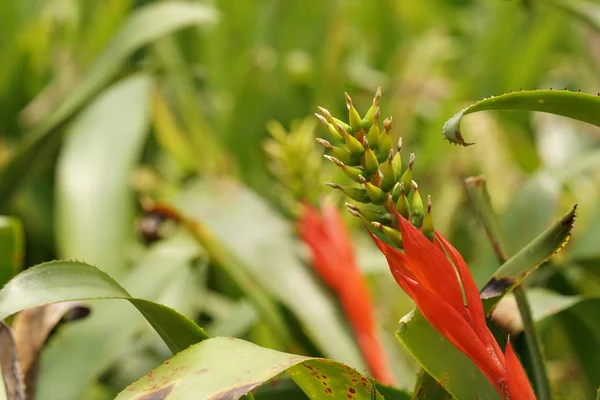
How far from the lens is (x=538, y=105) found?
1.37 ft

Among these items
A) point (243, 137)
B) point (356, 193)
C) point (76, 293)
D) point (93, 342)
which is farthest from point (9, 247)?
point (243, 137)

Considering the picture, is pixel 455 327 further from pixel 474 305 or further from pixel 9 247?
pixel 9 247

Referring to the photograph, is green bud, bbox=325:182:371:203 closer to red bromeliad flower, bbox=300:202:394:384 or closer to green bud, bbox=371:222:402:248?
green bud, bbox=371:222:402:248

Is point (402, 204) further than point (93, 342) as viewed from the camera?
No

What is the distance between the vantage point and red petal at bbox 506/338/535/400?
0.39 metres

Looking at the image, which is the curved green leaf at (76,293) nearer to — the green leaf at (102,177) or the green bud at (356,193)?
the green bud at (356,193)

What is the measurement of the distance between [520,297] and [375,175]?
0.56 ft

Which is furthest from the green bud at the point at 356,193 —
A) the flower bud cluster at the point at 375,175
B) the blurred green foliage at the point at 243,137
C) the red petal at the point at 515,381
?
the blurred green foliage at the point at 243,137

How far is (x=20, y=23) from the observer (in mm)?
1347

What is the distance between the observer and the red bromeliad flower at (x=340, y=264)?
83cm

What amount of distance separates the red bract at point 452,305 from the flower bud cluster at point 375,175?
0.01 meters

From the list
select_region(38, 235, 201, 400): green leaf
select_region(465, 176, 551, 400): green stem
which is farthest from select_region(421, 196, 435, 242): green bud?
select_region(38, 235, 201, 400): green leaf

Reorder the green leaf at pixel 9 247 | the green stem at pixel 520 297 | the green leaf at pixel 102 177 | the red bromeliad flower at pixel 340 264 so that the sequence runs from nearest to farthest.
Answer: the green stem at pixel 520 297
the green leaf at pixel 9 247
the red bromeliad flower at pixel 340 264
the green leaf at pixel 102 177

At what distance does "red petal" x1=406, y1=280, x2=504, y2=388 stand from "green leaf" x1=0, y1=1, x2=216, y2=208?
0.63 meters
